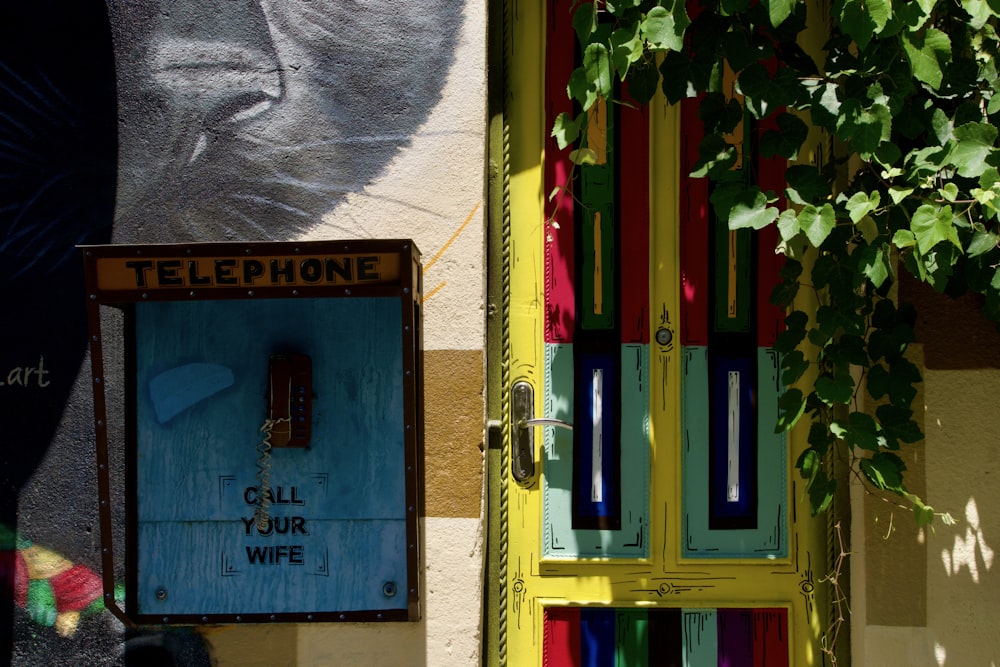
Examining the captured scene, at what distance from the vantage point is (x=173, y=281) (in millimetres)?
2396

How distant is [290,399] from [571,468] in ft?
3.13

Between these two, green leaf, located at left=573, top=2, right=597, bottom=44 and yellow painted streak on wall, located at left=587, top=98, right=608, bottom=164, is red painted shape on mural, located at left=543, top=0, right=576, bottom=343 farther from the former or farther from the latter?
green leaf, located at left=573, top=2, right=597, bottom=44

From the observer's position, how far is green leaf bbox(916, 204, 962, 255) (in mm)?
2037

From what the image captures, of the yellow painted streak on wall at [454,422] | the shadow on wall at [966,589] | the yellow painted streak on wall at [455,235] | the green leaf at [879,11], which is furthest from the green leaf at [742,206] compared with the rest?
the shadow on wall at [966,589]

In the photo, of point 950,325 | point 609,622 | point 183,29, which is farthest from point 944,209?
point 183,29

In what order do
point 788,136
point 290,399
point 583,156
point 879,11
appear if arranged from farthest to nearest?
1. point 290,399
2. point 583,156
3. point 788,136
4. point 879,11

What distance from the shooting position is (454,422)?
277 cm

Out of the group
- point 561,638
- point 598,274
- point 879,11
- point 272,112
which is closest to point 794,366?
point 598,274

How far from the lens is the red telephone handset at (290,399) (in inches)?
99.7

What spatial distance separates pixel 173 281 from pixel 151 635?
1205 mm

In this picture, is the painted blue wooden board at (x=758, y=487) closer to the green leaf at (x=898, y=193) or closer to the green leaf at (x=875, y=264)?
the green leaf at (x=875, y=264)

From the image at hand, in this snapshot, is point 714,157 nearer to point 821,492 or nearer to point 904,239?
point 904,239

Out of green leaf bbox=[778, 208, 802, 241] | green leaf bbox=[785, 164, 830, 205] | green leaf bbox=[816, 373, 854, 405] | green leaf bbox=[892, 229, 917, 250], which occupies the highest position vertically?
green leaf bbox=[785, 164, 830, 205]

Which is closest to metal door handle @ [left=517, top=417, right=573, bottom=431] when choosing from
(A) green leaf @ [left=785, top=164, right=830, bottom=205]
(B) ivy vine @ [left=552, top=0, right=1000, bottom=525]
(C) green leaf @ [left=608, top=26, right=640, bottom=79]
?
(B) ivy vine @ [left=552, top=0, right=1000, bottom=525]
